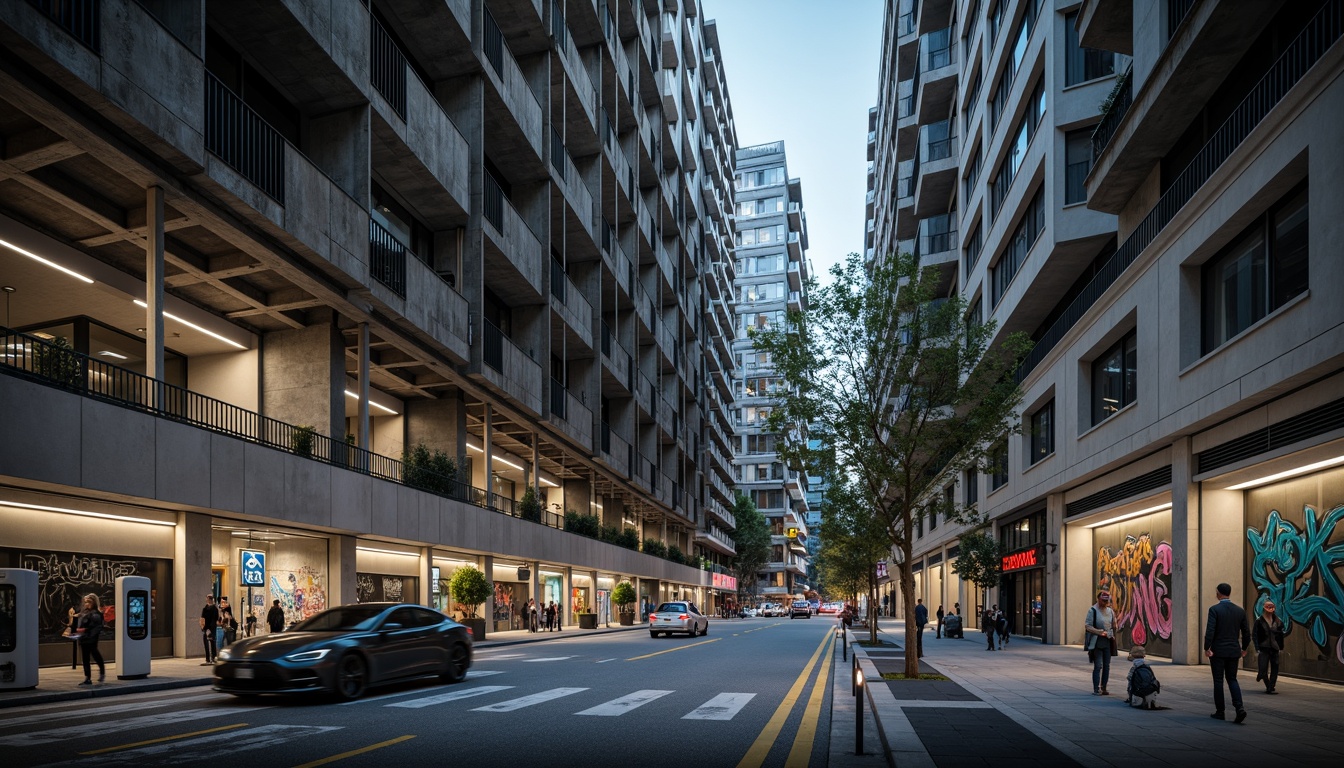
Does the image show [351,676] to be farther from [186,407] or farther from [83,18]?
[83,18]

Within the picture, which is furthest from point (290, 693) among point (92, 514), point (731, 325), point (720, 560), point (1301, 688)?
point (720, 560)

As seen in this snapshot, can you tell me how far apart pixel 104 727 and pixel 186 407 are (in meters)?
10.8

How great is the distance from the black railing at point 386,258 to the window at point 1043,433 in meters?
20.7

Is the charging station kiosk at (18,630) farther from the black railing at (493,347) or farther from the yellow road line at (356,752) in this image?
the black railing at (493,347)

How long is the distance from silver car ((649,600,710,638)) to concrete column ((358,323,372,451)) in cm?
1509

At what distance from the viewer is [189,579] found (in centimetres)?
1941

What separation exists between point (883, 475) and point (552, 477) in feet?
111

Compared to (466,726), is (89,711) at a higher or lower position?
lower

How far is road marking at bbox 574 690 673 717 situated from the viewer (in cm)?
1188

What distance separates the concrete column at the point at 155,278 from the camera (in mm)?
17109

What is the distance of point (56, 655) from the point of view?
59.7 feet

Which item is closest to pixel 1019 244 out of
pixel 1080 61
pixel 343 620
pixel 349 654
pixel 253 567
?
pixel 1080 61

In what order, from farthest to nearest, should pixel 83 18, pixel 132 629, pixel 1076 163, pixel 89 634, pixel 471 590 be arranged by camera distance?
1. pixel 471 590
2. pixel 1076 163
3. pixel 132 629
4. pixel 89 634
5. pixel 83 18

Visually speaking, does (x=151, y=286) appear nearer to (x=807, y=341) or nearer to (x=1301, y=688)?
(x=807, y=341)
